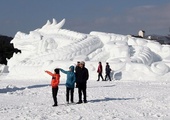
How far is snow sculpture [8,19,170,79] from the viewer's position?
23859 millimetres

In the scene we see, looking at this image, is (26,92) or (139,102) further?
(26,92)

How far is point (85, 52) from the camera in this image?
26.3m

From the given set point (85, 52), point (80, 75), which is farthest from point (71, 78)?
point (85, 52)

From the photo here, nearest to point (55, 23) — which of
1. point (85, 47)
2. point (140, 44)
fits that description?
point (85, 47)

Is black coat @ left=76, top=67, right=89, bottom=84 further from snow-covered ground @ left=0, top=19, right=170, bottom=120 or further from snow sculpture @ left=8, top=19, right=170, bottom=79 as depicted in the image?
snow sculpture @ left=8, top=19, right=170, bottom=79

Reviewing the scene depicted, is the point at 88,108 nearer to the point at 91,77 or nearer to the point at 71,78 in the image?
the point at 71,78

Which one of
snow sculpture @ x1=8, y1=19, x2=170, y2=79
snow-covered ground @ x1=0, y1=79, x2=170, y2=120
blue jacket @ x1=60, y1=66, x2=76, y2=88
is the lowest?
snow-covered ground @ x1=0, y1=79, x2=170, y2=120

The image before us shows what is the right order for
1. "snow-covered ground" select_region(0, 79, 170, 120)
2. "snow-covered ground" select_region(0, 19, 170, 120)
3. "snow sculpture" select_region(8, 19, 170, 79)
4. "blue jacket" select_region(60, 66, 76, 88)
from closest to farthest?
"snow-covered ground" select_region(0, 79, 170, 120), "snow-covered ground" select_region(0, 19, 170, 120), "blue jacket" select_region(60, 66, 76, 88), "snow sculpture" select_region(8, 19, 170, 79)

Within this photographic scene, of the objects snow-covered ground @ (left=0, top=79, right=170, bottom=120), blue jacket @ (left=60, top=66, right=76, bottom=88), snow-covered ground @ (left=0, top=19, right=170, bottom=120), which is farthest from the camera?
blue jacket @ (left=60, top=66, right=76, bottom=88)

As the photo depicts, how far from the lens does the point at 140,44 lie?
92.4 ft

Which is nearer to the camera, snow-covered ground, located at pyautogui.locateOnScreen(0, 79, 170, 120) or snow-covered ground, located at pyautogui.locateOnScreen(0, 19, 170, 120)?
snow-covered ground, located at pyautogui.locateOnScreen(0, 79, 170, 120)

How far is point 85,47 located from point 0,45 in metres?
32.1

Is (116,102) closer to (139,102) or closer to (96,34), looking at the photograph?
(139,102)

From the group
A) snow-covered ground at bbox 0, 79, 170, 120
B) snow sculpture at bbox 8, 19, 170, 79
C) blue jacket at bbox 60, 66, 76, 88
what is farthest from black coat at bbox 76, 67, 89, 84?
snow sculpture at bbox 8, 19, 170, 79
